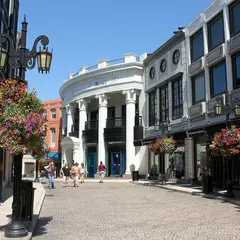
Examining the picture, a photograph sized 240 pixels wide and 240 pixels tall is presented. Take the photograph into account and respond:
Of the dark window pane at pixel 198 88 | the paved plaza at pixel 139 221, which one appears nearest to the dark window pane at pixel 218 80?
the dark window pane at pixel 198 88

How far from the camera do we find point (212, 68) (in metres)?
20.7

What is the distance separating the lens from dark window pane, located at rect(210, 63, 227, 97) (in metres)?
19.5

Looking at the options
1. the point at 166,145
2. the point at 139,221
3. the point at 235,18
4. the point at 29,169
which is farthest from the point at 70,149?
the point at 139,221

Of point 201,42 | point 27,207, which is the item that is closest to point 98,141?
point 201,42

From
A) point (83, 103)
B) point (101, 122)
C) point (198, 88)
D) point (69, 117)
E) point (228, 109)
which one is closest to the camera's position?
point (228, 109)

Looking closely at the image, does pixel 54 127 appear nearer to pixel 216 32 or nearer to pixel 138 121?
pixel 138 121

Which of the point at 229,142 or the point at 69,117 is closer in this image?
the point at 229,142

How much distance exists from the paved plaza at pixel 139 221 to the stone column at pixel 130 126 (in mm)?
18360

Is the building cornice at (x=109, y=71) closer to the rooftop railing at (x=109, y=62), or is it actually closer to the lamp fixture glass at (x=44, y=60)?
the rooftop railing at (x=109, y=62)

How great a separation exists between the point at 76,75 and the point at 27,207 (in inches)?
1227

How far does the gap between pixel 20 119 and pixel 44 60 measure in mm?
1470

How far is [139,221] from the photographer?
947 cm

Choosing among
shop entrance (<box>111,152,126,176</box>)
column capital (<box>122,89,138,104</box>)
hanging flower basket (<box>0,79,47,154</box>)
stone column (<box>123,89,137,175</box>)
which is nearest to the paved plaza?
hanging flower basket (<box>0,79,47,154</box>)

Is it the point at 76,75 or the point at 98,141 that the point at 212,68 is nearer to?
the point at 98,141
